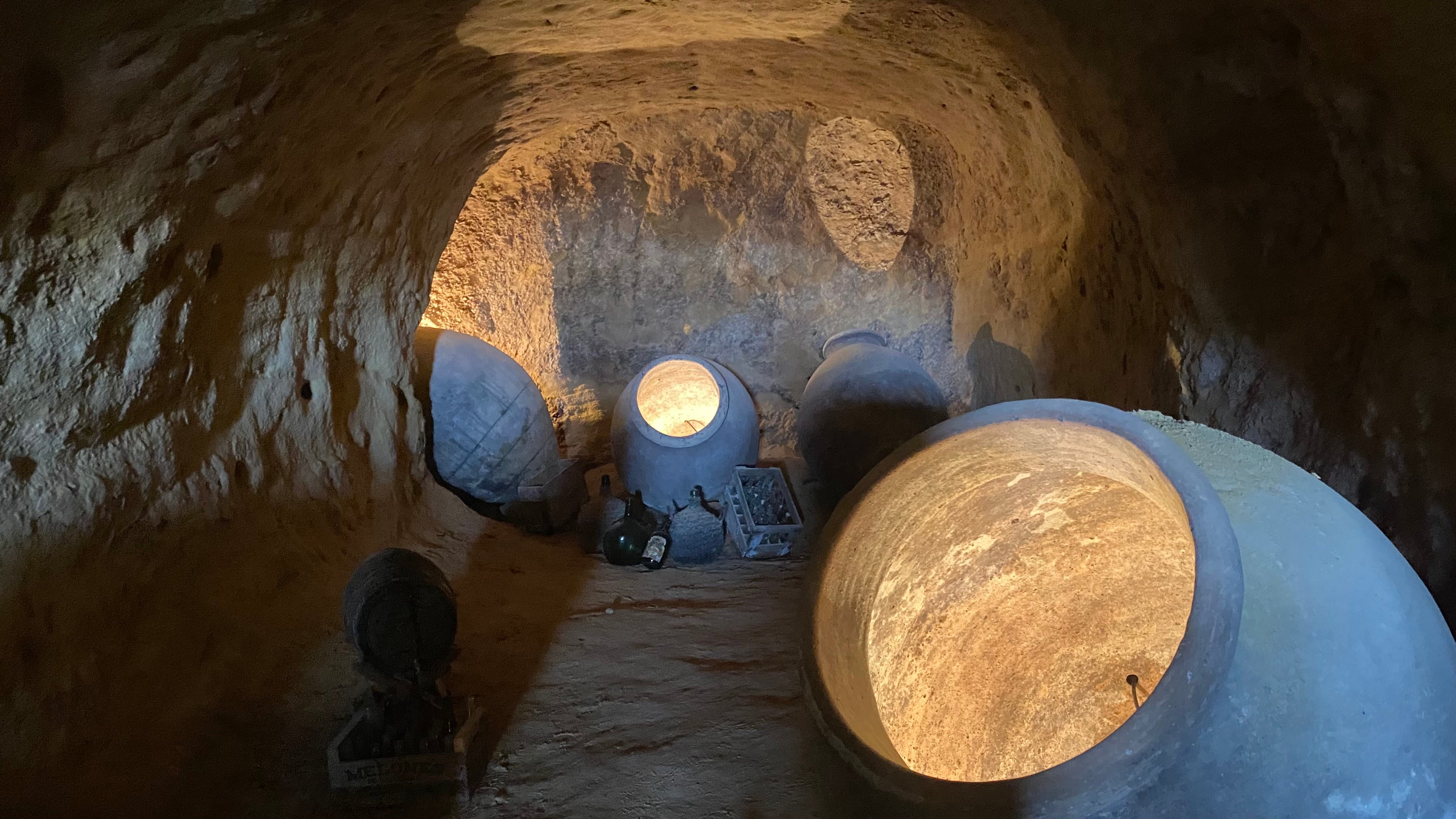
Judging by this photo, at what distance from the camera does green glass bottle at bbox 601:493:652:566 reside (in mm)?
4008

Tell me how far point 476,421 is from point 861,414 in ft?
6.91

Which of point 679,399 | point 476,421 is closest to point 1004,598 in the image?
point 476,421

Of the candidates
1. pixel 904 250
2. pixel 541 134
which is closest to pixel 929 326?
pixel 904 250

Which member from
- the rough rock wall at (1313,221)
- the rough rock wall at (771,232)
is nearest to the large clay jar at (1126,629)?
the rough rock wall at (1313,221)

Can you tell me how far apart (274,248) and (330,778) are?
1810 mm

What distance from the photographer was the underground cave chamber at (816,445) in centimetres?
134

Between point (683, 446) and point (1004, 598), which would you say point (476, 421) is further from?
point (1004, 598)

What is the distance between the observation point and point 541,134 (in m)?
4.75

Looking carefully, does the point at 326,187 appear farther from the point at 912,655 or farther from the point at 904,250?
the point at 904,250

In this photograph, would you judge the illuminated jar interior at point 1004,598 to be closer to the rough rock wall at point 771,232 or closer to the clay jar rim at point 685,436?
the rough rock wall at point 771,232

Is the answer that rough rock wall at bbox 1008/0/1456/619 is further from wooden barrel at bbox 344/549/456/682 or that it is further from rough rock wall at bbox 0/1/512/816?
wooden barrel at bbox 344/549/456/682

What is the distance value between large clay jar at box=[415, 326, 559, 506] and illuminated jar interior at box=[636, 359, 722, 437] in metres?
0.88

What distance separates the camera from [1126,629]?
7.23ft

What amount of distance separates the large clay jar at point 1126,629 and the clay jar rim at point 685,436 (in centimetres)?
254
